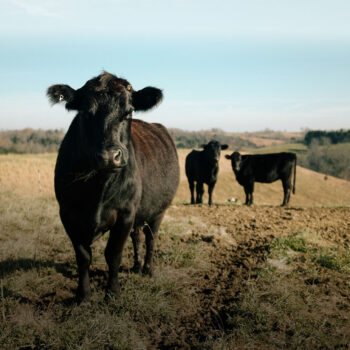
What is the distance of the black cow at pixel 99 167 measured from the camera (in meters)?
2.97

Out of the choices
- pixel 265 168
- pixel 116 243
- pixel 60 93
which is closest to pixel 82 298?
pixel 116 243

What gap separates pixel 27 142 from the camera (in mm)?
73875

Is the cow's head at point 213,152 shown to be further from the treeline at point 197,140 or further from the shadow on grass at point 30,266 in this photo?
the treeline at point 197,140

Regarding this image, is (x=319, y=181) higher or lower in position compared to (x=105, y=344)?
lower

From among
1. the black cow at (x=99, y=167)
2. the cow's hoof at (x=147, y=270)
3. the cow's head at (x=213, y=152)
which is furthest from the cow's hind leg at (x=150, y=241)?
the cow's head at (x=213, y=152)

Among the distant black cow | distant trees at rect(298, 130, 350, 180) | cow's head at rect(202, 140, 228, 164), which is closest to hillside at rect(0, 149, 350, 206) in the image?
the distant black cow

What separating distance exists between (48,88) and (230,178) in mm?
46366

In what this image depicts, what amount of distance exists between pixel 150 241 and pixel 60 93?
257 cm

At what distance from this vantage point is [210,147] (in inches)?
533

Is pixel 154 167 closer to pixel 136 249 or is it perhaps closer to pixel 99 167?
pixel 136 249

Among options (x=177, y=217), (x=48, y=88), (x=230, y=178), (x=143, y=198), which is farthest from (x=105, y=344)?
(x=230, y=178)

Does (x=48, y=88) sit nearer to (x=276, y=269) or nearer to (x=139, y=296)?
(x=139, y=296)

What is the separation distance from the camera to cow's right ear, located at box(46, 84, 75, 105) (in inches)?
128

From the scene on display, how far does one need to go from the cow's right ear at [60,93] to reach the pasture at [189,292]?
2.14m
